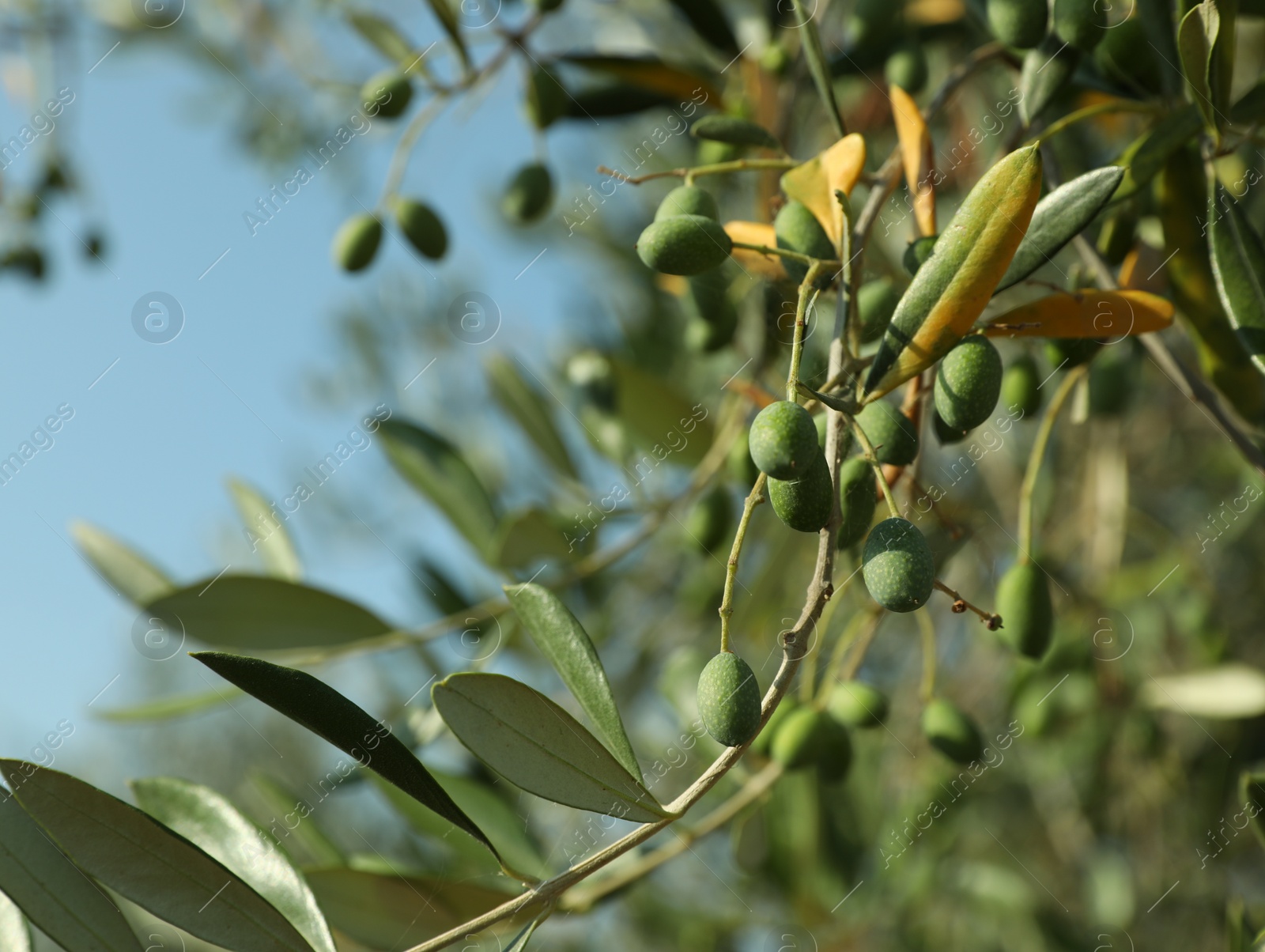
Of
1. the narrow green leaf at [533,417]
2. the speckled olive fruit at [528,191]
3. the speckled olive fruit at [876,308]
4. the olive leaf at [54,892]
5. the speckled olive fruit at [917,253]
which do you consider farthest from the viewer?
the narrow green leaf at [533,417]

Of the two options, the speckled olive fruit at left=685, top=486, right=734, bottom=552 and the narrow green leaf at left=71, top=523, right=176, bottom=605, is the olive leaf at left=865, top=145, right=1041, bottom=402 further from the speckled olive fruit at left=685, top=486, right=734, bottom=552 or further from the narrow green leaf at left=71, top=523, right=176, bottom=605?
the narrow green leaf at left=71, top=523, right=176, bottom=605

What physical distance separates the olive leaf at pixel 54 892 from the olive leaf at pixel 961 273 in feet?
2.54

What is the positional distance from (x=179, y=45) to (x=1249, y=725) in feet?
11.3

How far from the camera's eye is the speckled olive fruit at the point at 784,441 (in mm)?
727

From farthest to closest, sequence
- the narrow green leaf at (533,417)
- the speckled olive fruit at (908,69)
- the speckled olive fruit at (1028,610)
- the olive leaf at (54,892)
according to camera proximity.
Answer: the narrow green leaf at (533,417), the speckled olive fruit at (908,69), the speckled olive fruit at (1028,610), the olive leaf at (54,892)

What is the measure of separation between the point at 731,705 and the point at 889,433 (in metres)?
0.29

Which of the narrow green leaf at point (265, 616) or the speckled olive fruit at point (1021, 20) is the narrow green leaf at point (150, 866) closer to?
the narrow green leaf at point (265, 616)

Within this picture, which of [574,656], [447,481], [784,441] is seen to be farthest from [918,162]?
[447,481]

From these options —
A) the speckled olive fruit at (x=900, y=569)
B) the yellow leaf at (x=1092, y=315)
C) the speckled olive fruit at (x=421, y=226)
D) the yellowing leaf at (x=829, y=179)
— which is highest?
the speckled olive fruit at (x=421, y=226)

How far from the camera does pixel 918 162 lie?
3.44 ft

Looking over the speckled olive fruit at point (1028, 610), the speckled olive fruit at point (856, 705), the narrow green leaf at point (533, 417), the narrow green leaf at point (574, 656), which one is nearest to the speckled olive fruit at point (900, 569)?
the narrow green leaf at point (574, 656)

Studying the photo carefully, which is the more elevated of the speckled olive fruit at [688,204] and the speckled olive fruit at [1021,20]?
the speckled olive fruit at [688,204]

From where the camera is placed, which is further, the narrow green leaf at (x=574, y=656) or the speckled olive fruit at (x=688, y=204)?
the speckled olive fruit at (x=688, y=204)

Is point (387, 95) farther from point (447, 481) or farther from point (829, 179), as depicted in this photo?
point (829, 179)
